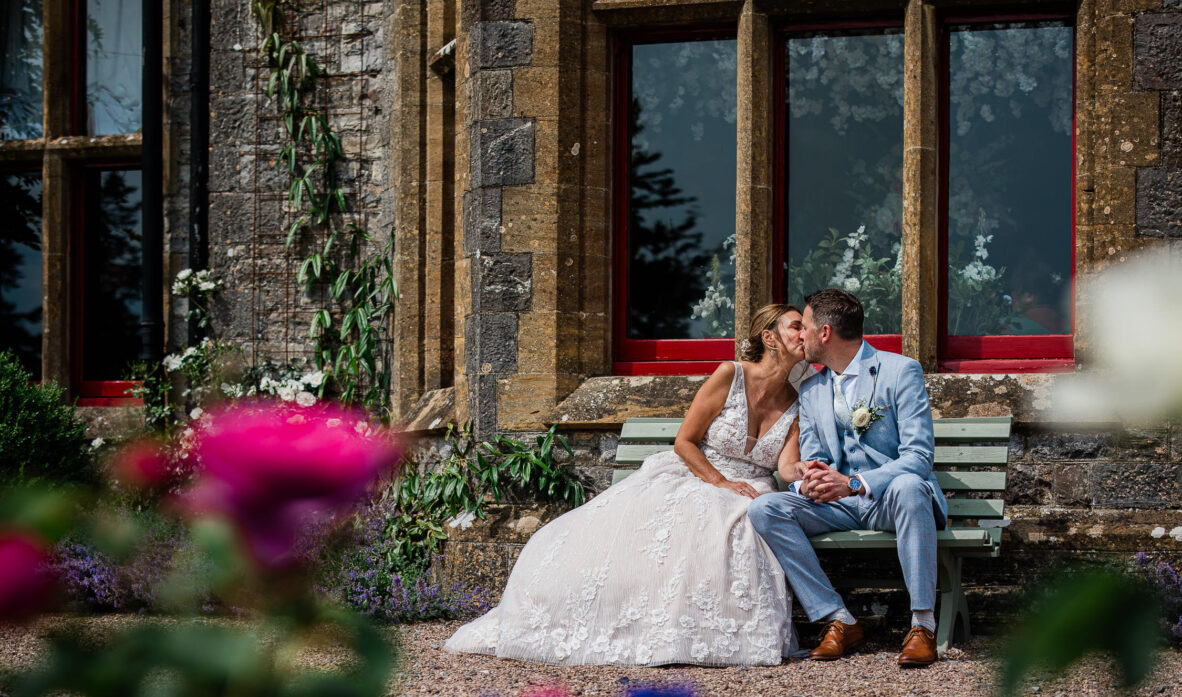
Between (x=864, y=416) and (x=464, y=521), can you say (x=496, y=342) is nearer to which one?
(x=464, y=521)

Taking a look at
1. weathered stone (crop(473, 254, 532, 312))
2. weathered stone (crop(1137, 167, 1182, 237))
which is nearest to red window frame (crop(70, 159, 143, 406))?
weathered stone (crop(473, 254, 532, 312))

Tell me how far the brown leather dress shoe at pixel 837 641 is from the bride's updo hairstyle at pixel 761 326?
1.17m

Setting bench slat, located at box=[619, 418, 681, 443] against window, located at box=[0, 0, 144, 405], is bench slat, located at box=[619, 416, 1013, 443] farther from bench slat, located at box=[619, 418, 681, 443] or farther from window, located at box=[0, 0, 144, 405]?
window, located at box=[0, 0, 144, 405]

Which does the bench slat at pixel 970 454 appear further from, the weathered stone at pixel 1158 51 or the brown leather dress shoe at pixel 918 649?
the weathered stone at pixel 1158 51

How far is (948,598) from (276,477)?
4.11 metres

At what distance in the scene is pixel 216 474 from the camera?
54 cm

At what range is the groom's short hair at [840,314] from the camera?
4.55 metres

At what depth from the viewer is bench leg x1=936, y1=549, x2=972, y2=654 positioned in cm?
425

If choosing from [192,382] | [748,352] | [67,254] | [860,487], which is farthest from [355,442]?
[67,254]

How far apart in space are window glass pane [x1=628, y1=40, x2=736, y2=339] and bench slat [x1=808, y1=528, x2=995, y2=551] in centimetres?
162

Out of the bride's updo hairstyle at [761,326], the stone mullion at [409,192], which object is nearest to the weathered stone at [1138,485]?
the bride's updo hairstyle at [761,326]

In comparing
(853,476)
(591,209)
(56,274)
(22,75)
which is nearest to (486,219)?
(591,209)

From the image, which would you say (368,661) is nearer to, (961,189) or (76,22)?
(961,189)

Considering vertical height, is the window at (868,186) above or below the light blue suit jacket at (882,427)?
above
